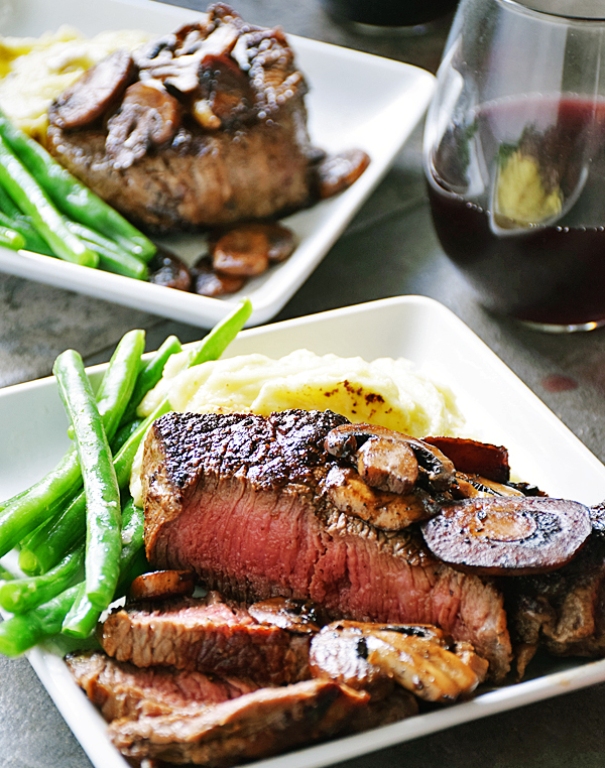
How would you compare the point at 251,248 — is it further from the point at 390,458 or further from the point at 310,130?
the point at 390,458

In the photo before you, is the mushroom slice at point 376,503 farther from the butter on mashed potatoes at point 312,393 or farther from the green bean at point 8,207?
the green bean at point 8,207

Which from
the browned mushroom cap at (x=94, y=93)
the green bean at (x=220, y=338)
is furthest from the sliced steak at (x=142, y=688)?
the browned mushroom cap at (x=94, y=93)

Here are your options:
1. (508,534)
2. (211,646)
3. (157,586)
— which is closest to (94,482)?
(157,586)

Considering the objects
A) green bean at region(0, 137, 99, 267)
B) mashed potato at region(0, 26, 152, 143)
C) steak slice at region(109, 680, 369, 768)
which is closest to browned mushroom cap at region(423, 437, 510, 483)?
steak slice at region(109, 680, 369, 768)

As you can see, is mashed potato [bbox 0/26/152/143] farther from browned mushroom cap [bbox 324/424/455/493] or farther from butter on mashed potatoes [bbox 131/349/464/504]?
browned mushroom cap [bbox 324/424/455/493]

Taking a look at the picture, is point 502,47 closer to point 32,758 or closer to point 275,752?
point 275,752

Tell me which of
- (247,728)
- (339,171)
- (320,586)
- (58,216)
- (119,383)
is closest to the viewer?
(247,728)

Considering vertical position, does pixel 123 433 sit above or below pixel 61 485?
below
